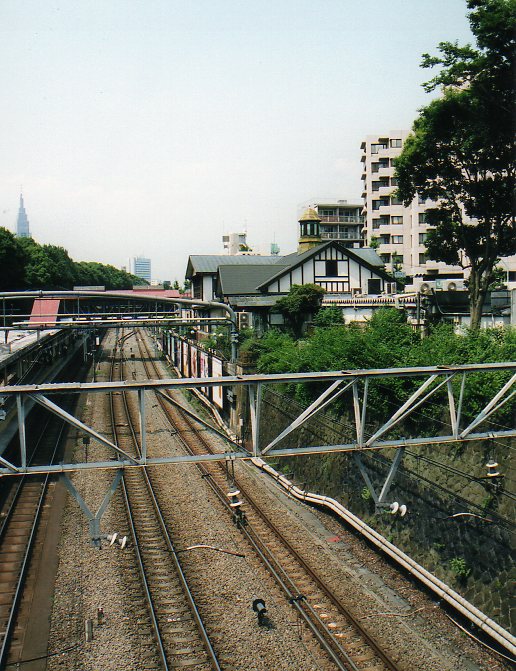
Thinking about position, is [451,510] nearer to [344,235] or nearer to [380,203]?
[380,203]

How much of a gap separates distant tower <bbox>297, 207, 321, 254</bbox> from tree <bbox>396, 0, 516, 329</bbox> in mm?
18258

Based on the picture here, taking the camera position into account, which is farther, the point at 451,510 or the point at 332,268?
the point at 332,268

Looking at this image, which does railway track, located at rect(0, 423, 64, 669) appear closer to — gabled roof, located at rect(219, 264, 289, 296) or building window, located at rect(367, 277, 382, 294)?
gabled roof, located at rect(219, 264, 289, 296)

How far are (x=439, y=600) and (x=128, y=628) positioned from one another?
5802mm

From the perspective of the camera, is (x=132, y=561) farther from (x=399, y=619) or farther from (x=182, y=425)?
(x=182, y=425)

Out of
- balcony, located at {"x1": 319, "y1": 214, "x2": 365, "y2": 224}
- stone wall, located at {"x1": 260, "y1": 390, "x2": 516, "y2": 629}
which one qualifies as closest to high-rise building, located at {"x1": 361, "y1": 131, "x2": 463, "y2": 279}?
balcony, located at {"x1": 319, "y1": 214, "x2": 365, "y2": 224}

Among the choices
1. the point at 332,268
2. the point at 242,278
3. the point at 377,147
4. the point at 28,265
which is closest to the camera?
the point at 332,268

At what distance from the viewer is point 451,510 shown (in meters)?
12.2

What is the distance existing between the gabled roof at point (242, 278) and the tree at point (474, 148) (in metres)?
13.0

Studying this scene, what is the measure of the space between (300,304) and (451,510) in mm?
20096

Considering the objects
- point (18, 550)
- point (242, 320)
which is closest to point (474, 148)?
point (242, 320)

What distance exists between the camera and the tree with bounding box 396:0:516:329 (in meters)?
19.2

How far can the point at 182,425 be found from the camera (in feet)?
85.0

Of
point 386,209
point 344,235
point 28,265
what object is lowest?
point 28,265
